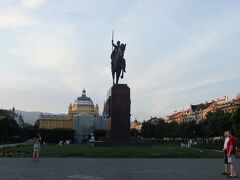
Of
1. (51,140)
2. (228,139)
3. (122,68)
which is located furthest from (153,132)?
(228,139)

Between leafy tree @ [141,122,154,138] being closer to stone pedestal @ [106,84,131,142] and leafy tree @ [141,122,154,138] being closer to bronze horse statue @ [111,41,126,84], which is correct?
bronze horse statue @ [111,41,126,84]

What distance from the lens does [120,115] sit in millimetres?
48438

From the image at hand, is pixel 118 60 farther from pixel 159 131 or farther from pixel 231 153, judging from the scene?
pixel 159 131

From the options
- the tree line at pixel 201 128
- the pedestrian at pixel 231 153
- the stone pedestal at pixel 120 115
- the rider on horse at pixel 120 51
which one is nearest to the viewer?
the pedestrian at pixel 231 153

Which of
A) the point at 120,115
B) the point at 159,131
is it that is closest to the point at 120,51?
the point at 120,115

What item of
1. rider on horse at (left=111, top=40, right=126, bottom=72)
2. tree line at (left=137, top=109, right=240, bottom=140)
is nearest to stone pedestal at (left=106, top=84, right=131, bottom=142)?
rider on horse at (left=111, top=40, right=126, bottom=72)

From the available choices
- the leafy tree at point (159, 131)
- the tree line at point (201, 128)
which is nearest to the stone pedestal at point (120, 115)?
the tree line at point (201, 128)

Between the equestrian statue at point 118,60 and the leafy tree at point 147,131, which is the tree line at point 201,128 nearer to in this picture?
the leafy tree at point 147,131

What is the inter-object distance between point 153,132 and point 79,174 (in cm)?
15273

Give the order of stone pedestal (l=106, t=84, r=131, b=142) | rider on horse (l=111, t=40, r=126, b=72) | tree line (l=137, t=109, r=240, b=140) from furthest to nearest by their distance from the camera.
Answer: tree line (l=137, t=109, r=240, b=140) → rider on horse (l=111, t=40, r=126, b=72) → stone pedestal (l=106, t=84, r=131, b=142)

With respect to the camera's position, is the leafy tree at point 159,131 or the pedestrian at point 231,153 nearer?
the pedestrian at point 231,153

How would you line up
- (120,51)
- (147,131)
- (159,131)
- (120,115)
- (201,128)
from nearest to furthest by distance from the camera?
(120,115)
(120,51)
(201,128)
(159,131)
(147,131)

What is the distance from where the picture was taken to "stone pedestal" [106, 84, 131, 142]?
4841 centimetres

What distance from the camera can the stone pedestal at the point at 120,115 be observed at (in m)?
48.4
